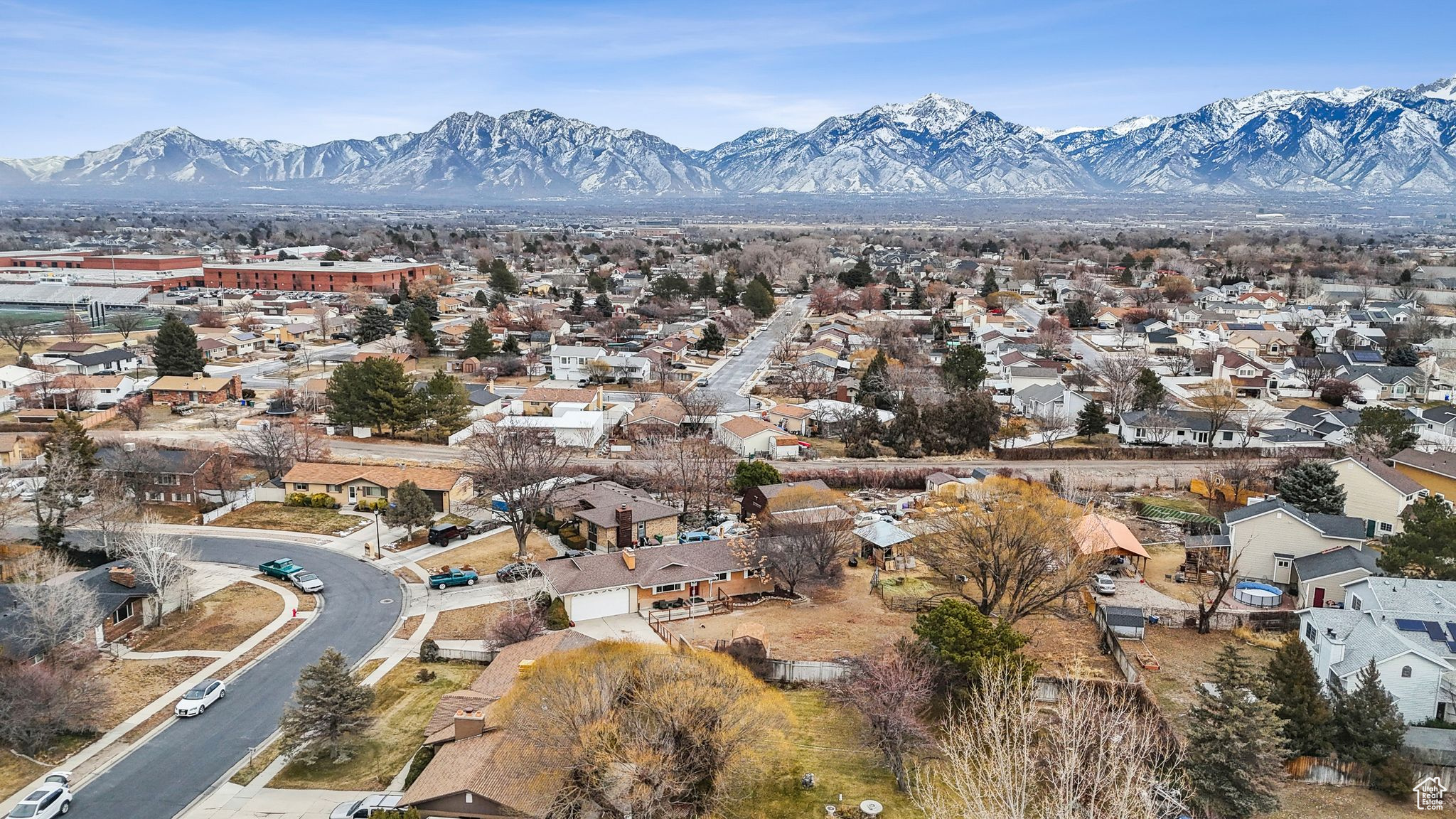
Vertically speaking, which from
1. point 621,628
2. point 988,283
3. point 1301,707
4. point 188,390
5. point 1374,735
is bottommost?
point 621,628

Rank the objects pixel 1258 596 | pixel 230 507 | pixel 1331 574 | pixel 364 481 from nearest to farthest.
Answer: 1. pixel 1331 574
2. pixel 1258 596
3. pixel 230 507
4. pixel 364 481

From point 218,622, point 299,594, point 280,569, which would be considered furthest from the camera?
point 280,569

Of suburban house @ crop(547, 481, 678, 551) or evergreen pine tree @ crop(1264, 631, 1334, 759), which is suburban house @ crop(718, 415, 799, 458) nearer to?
suburban house @ crop(547, 481, 678, 551)

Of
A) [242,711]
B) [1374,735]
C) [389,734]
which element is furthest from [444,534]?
[1374,735]

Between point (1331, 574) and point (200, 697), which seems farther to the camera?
point (1331, 574)

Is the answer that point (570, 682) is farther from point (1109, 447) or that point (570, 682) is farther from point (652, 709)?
point (1109, 447)

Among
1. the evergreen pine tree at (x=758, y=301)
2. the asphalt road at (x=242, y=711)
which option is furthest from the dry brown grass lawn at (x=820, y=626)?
the evergreen pine tree at (x=758, y=301)

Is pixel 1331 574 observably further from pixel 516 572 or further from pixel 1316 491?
pixel 516 572
